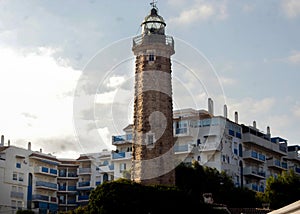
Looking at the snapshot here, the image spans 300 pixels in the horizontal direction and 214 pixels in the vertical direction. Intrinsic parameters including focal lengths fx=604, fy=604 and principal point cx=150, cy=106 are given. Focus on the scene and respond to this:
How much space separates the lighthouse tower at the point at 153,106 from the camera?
44.4 meters

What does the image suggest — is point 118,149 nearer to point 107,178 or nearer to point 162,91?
point 107,178

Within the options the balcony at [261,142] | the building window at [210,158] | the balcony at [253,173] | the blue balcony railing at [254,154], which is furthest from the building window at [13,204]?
the blue balcony railing at [254,154]

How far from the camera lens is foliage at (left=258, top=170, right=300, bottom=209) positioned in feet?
171

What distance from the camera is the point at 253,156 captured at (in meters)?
73.0

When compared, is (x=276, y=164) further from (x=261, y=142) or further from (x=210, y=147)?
(x=210, y=147)

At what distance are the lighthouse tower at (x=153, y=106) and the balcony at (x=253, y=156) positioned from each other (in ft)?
93.6

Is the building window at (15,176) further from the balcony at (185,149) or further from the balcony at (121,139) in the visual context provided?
the balcony at (185,149)

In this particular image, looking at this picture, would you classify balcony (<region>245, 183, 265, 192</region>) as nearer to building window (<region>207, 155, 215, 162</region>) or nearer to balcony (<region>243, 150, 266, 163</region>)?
balcony (<region>243, 150, 266, 163</region>)

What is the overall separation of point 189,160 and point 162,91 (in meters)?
23.1

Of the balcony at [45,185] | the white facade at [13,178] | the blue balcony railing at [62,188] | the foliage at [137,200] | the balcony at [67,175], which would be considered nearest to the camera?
the foliage at [137,200]

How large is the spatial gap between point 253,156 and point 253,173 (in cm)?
205

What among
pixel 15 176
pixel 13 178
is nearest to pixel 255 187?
pixel 15 176

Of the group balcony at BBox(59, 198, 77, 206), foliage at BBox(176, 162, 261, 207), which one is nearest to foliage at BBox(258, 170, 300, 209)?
foliage at BBox(176, 162, 261, 207)

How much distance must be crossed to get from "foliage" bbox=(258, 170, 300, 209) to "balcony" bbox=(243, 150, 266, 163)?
16901 mm
